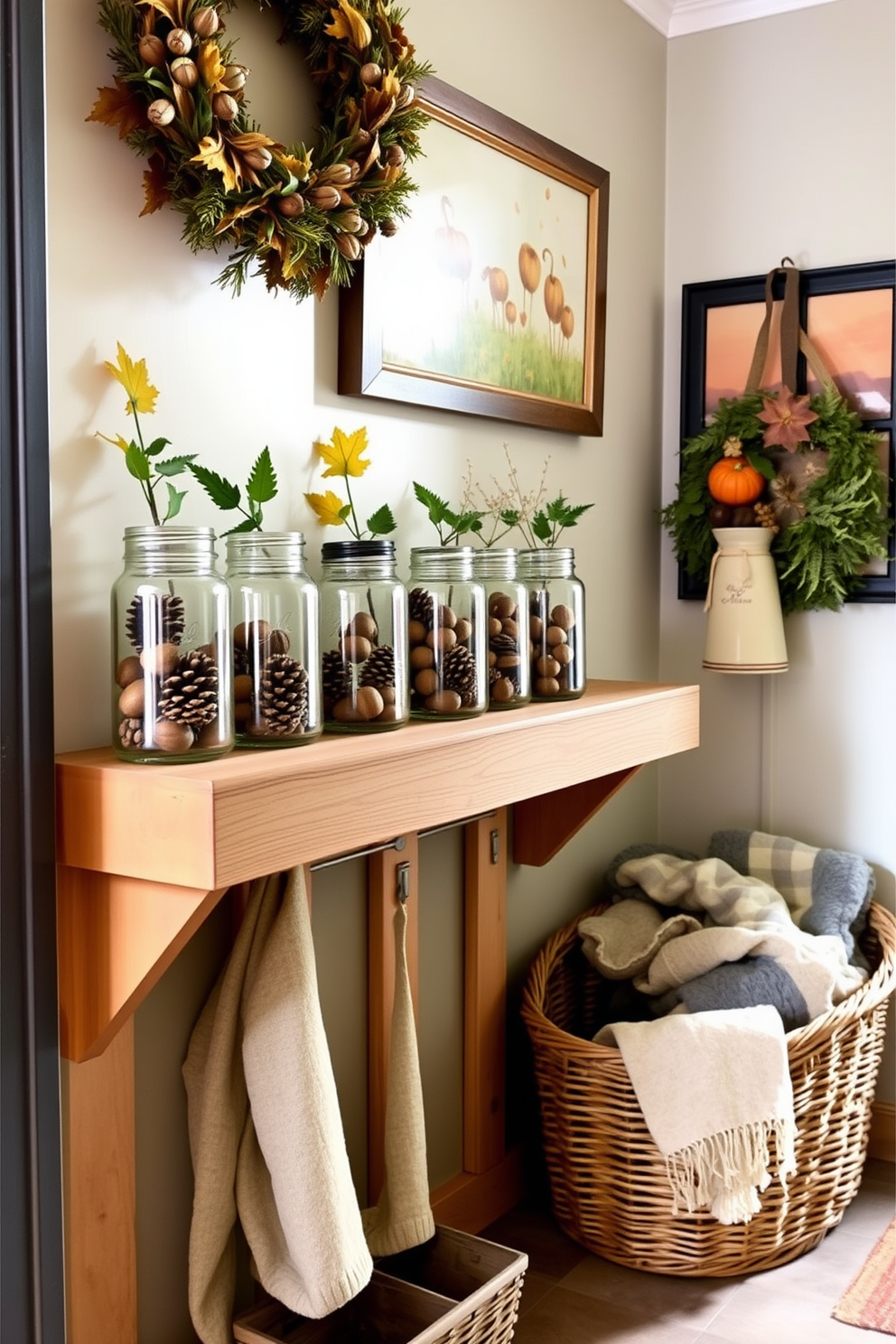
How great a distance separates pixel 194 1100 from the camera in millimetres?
1538

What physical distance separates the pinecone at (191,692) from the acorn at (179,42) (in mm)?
628

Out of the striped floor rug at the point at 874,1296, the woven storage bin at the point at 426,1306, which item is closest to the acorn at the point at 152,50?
the woven storage bin at the point at 426,1306

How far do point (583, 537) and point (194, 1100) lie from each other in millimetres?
1311

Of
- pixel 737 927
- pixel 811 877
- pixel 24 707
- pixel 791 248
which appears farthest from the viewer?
pixel 791 248

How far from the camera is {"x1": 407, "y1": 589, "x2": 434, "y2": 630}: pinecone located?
1.64 metres

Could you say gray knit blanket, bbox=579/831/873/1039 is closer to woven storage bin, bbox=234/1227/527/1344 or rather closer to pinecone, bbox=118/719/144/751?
woven storage bin, bbox=234/1227/527/1344

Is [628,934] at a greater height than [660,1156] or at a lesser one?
greater

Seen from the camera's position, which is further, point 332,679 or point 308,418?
point 308,418

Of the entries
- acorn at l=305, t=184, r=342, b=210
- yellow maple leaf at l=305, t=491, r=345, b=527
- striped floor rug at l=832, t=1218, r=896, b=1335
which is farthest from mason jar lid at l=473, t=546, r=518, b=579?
striped floor rug at l=832, t=1218, r=896, b=1335

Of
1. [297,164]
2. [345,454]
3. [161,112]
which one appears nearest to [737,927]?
[345,454]

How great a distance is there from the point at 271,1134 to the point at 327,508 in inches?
31.2

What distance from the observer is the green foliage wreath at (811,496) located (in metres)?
2.39

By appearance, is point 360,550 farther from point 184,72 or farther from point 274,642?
point 184,72

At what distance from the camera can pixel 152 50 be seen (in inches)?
52.0
